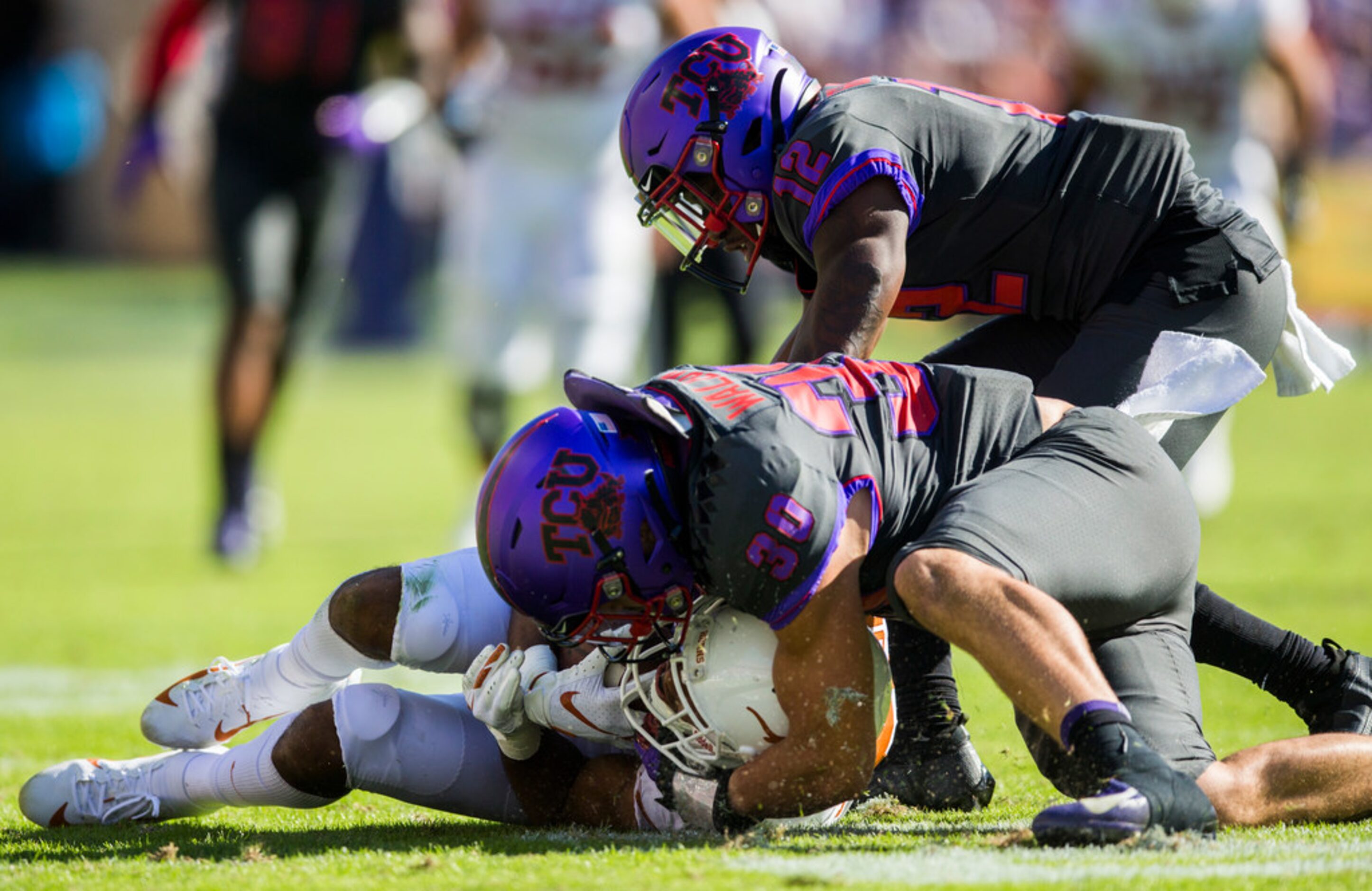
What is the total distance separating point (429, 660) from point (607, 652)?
379mm

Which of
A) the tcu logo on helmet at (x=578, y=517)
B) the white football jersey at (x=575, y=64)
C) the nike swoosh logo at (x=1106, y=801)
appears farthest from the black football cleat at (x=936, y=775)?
the white football jersey at (x=575, y=64)

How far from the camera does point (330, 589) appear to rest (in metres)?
6.20

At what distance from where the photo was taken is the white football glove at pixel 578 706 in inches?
120

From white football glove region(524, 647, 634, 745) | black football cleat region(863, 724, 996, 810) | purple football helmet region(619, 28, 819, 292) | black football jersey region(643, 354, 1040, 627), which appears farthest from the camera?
purple football helmet region(619, 28, 819, 292)

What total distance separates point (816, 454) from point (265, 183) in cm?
509

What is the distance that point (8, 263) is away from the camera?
21.2m

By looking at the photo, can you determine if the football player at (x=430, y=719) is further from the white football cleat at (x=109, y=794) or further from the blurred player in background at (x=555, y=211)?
the blurred player in background at (x=555, y=211)

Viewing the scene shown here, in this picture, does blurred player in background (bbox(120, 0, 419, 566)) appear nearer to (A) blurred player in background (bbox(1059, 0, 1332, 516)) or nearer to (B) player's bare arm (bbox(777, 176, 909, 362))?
(A) blurred player in background (bbox(1059, 0, 1332, 516))

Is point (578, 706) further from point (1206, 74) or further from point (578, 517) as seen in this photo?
point (1206, 74)

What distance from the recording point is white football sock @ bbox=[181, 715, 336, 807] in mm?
3146

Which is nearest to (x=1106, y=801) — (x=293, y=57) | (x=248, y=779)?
(x=248, y=779)

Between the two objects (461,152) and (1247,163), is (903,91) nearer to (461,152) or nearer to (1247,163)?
(1247,163)

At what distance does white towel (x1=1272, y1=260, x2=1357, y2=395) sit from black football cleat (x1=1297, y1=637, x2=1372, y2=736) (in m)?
0.66

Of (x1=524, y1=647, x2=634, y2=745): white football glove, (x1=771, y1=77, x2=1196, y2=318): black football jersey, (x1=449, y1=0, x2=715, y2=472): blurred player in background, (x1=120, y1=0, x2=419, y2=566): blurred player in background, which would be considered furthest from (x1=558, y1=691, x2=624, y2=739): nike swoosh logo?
(x1=120, y1=0, x2=419, y2=566): blurred player in background
